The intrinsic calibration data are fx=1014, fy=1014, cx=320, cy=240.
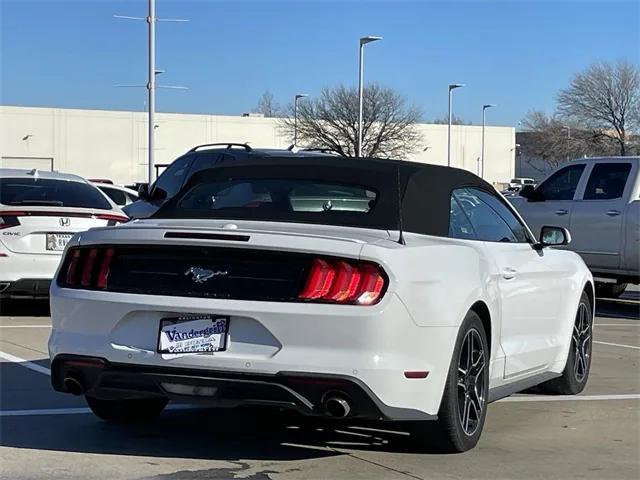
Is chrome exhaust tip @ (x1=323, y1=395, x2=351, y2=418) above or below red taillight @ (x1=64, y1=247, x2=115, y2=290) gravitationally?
below

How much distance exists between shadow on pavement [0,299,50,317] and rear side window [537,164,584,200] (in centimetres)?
707

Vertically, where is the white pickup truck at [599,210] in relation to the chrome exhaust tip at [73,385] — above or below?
above

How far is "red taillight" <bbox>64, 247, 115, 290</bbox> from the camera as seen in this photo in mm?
5418

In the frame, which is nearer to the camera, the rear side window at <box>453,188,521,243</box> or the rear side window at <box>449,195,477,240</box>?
the rear side window at <box>449,195,477,240</box>

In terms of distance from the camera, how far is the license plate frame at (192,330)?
5.08 metres

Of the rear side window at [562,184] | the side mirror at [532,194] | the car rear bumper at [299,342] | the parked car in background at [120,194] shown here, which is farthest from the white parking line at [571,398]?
the parked car in background at [120,194]

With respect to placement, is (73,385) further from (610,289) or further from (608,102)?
(608,102)

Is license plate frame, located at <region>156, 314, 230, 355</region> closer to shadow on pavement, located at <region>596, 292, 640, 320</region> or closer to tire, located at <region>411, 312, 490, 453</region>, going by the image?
tire, located at <region>411, 312, 490, 453</region>

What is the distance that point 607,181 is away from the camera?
1381 cm

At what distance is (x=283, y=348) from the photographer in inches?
196

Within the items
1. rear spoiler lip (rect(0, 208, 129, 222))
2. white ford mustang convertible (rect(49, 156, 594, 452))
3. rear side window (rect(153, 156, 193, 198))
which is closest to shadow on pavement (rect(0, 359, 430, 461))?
white ford mustang convertible (rect(49, 156, 594, 452))

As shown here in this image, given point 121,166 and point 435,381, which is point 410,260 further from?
point 121,166

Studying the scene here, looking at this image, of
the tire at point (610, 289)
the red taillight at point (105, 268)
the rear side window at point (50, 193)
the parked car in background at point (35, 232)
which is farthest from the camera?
the tire at point (610, 289)

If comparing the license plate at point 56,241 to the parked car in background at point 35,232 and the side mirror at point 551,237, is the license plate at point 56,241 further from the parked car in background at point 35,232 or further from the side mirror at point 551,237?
the side mirror at point 551,237
